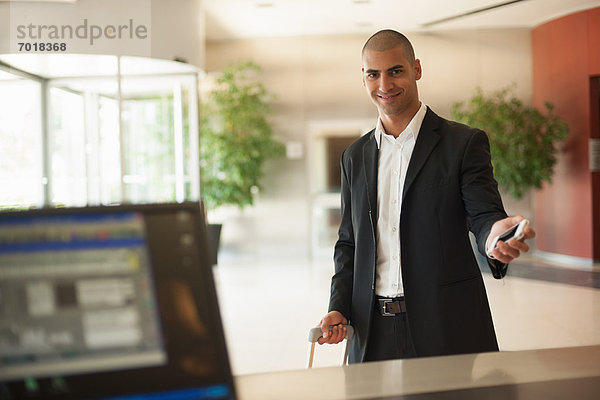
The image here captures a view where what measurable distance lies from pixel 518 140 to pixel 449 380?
9120 millimetres

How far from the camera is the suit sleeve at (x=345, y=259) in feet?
6.49

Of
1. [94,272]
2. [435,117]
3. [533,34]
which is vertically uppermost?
[533,34]

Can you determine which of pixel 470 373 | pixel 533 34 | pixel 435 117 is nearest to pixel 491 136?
pixel 533 34

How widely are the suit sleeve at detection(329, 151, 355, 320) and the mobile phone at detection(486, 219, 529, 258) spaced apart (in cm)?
62

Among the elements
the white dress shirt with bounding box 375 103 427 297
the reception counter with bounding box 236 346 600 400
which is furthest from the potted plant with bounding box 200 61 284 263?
the reception counter with bounding box 236 346 600 400

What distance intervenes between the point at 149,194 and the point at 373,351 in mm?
7626

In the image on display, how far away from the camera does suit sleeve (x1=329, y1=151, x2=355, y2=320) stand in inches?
77.9

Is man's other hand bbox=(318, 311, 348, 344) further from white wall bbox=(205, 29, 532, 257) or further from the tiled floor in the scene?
white wall bbox=(205, 29, 532, 257)

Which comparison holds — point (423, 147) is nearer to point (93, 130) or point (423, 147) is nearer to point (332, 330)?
point (332, 330)

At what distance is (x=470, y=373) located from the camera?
100 cm

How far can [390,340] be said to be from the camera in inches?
74.7

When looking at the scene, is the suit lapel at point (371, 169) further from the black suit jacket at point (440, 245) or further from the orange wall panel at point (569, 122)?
the orange wall panel at point (569, 122)

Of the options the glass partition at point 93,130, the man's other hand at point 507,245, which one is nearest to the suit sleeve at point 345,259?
the man's other hand at point 507,245

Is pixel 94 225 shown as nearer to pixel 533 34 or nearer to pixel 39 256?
pixel 39 256
